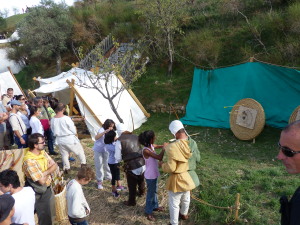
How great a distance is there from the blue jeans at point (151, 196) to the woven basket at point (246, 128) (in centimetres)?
406

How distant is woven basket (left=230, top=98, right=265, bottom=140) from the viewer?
7176 millimetres

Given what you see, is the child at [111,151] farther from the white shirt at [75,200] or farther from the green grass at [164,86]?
the green grass at [164,86]

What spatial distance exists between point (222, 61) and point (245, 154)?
5721 mm

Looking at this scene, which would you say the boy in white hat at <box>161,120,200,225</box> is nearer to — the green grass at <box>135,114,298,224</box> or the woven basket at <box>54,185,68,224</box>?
the green grass at <box>135,114,298,224</box>

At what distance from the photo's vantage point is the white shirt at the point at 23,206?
285 centimetres

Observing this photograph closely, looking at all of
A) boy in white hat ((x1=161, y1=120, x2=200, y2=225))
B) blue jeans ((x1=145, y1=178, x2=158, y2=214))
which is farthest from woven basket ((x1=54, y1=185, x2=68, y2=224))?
boy in white hat ((x1=161, y1=120, x2=200, y2=225))

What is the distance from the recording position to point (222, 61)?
11484mm

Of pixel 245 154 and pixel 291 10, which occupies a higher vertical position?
pixel 291 10

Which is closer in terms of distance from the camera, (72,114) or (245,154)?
(245,154)

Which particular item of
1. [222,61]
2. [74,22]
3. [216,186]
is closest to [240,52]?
[222,61]

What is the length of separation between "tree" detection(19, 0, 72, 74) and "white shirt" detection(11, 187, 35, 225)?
13.8 metres

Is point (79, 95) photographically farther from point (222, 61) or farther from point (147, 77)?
point (222, 61)

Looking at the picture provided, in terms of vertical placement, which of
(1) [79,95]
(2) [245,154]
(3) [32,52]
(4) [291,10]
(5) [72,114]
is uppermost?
(4) [291,10]

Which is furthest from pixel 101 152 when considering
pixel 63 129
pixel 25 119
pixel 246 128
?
pixel 246 128
